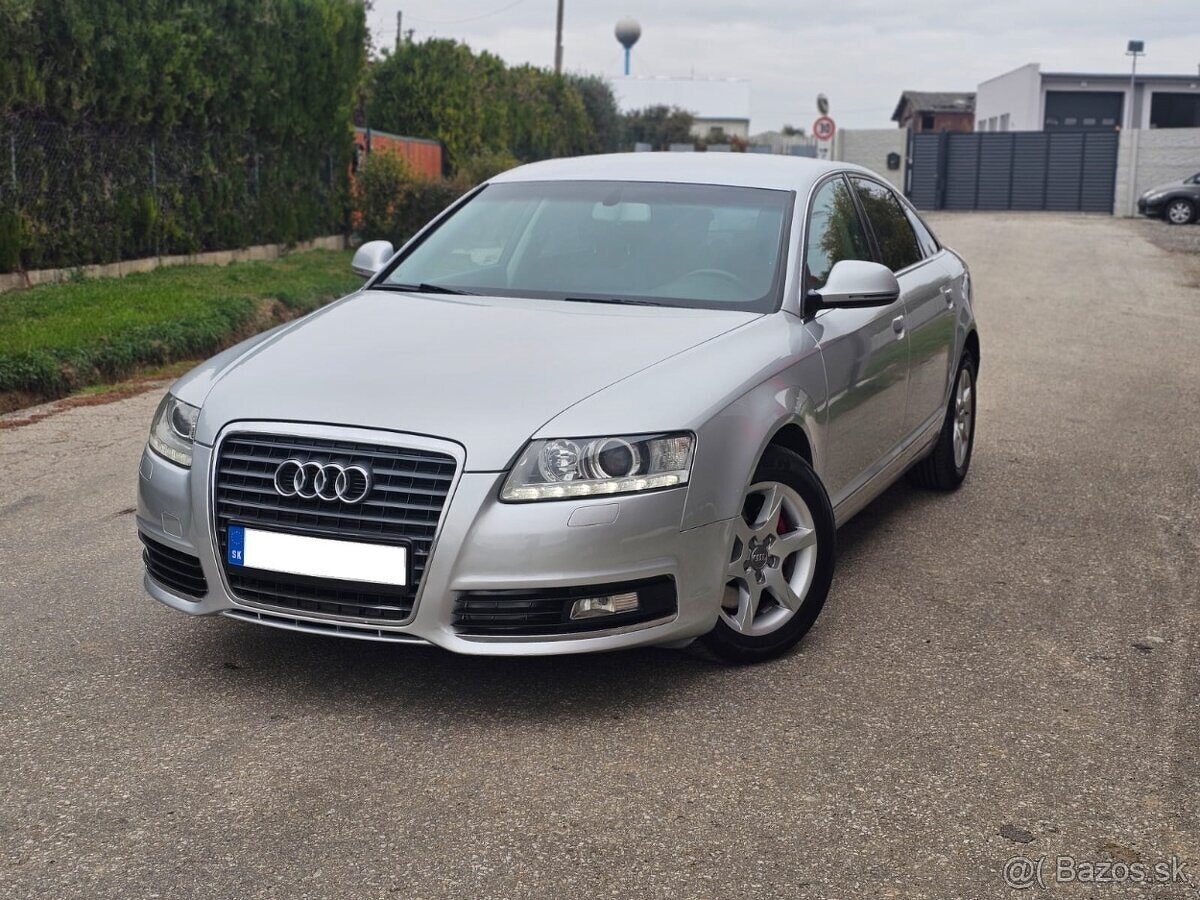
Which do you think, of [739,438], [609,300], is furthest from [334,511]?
[609,300]

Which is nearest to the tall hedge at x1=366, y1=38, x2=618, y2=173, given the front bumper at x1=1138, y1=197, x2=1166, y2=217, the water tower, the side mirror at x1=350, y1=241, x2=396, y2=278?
the front bumper at x1=1138, y1=197, x2=1166, y2=217

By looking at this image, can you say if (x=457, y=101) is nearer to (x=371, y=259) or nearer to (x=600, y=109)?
(x=600, y=109)

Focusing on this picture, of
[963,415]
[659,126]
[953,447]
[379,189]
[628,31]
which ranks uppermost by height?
[628,31]

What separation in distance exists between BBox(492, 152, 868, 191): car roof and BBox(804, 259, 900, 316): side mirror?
0.61m

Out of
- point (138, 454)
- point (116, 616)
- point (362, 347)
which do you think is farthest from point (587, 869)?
point (138, 454)

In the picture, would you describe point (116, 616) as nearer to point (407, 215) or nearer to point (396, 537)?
point (396, 537)

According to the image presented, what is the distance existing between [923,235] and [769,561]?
3.06 meters

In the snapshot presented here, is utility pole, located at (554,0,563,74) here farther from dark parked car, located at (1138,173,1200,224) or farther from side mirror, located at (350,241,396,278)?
side mirror, located at (350,241,396,278)

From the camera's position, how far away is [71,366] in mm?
10094

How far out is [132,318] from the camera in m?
11.7

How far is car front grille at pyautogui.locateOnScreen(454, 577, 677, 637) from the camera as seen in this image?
12.3 ft

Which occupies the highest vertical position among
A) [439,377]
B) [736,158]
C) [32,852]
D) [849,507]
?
[736,158]

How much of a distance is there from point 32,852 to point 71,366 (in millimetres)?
7537

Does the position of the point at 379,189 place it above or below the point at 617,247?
above
